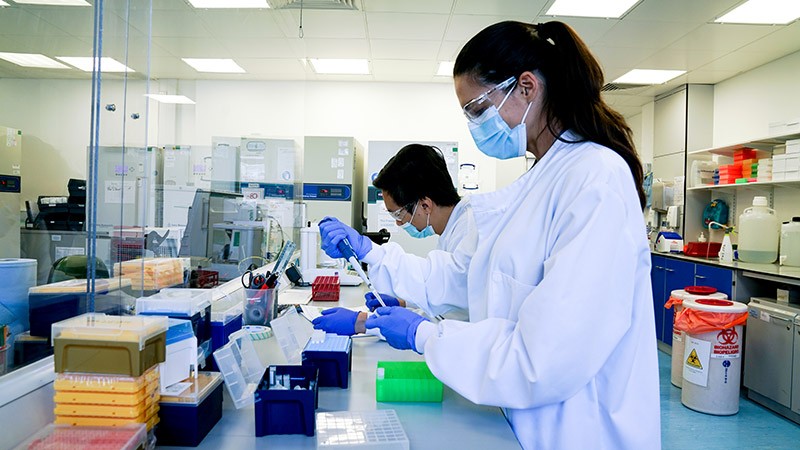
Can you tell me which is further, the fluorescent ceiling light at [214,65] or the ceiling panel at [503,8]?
the fluorescent ceiling light at [214,65]

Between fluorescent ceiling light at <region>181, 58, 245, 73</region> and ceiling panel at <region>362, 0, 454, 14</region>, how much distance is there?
1948 millimetres

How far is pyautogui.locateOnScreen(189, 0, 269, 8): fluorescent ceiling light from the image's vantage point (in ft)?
11.3

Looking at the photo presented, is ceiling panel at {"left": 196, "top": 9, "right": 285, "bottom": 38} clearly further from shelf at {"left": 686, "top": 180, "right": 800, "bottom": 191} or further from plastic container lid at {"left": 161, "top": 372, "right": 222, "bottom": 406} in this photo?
shelf at {"left": 686, "top": 180, "right": 800, "bottom": 191}

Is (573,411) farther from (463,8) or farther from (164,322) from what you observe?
(463,8)

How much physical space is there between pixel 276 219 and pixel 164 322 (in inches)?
97.6

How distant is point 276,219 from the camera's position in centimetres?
322

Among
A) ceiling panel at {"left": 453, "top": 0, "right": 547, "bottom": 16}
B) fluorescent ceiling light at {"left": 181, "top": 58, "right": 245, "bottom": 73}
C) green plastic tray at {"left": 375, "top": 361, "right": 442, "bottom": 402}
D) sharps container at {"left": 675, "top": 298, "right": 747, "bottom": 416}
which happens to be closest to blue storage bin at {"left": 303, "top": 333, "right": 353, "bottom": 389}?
green plastic tray at {"left": 375, "top": 361, "right": 442, "bottom": 402}

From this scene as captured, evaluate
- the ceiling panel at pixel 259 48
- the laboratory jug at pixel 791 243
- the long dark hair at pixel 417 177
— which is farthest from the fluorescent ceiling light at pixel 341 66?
the laboratory jug at pixel 791 243

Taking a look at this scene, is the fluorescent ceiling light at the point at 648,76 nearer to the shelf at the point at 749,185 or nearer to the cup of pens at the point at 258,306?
the shelf at the point at 749,185

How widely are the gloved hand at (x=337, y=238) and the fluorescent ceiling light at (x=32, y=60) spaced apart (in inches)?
98.7

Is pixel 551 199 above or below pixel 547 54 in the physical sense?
below

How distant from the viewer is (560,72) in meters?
0.92

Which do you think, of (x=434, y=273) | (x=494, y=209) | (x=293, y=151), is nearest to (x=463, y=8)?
(x=293, y=151)

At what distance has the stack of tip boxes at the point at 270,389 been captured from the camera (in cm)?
87
